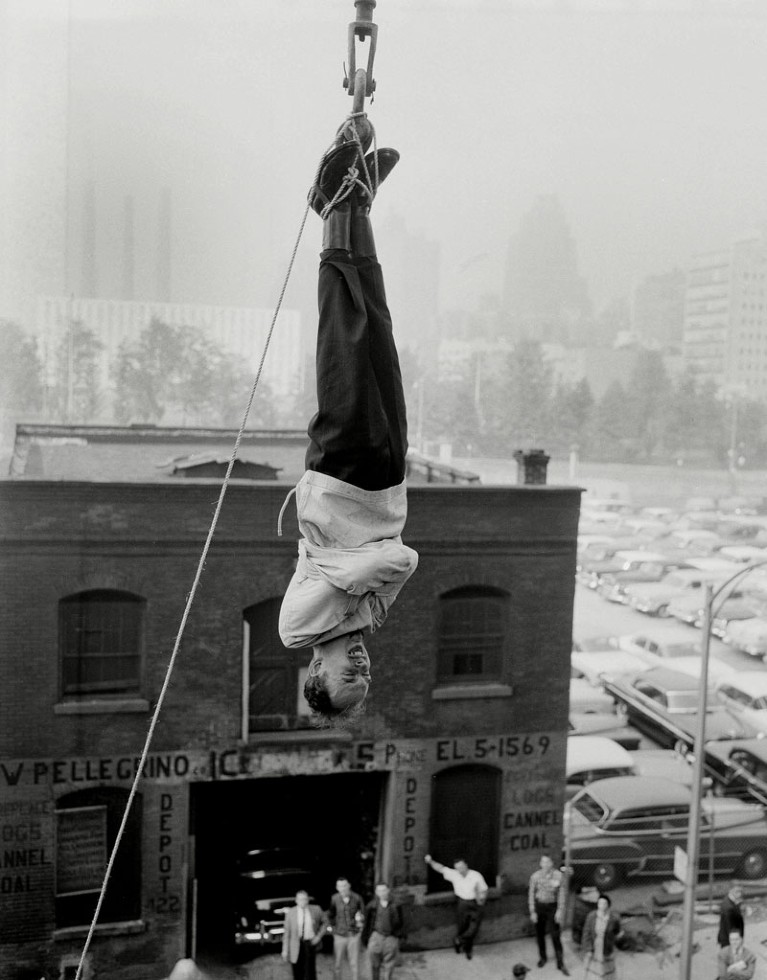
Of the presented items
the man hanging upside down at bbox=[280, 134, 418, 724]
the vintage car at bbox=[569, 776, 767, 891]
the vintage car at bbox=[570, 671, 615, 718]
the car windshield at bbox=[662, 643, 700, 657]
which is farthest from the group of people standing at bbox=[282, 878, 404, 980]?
the man hanging upside down at bbox=[280, 134, 418, 724]

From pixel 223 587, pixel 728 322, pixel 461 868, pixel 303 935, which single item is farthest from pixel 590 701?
pixel 728 322

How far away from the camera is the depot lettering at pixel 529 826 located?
11.1 m

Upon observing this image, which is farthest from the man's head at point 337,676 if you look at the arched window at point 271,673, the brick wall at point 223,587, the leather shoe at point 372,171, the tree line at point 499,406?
the tree line at point 499,406

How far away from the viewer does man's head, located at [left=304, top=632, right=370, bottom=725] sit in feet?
9.59

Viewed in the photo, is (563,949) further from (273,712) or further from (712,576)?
(712,576)

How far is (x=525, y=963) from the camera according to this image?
10992 millimetres

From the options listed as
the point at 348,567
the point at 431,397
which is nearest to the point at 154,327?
the point at 431,397

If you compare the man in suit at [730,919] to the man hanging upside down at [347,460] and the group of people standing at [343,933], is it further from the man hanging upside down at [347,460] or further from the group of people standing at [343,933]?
the man hanging upside down at [347,460]

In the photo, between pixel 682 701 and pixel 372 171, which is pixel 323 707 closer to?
pixel 372 171

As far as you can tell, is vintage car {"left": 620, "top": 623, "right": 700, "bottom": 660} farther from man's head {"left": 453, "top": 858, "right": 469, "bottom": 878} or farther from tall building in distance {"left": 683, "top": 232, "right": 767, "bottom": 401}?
man's head {"left": 453, "top": 858, "right": 469, "bottom": 878}

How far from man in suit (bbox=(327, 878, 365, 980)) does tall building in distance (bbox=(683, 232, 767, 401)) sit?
9274mm

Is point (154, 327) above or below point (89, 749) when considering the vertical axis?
above

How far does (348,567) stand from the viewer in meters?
2.78

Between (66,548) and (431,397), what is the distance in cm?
630
